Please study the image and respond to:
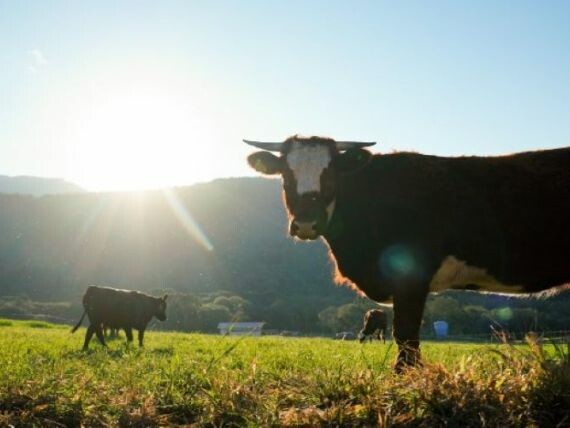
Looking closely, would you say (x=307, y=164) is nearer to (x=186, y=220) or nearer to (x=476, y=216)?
(x=476, y=216)

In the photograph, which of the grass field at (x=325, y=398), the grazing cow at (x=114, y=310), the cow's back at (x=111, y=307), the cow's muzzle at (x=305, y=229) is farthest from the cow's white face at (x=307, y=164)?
the cow's back at (x=111, y=307)

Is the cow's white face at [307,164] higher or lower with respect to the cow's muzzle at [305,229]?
higher

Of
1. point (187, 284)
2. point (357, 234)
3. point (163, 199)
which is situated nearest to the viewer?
point (357, 234)

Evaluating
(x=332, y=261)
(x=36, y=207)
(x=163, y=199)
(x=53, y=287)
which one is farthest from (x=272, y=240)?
(x=332, y=261)

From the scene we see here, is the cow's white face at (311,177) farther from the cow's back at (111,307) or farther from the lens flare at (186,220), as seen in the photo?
the lens flare at (186,220)

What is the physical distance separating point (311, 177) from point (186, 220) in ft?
413

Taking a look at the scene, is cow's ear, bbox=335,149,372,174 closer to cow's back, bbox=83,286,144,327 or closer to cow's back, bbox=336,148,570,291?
cow's back, bbox=336,148,570,291

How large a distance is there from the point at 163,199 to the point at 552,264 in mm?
132611

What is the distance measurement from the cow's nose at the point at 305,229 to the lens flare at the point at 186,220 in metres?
121

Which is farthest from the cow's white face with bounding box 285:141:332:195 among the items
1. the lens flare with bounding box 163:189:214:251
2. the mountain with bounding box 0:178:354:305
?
the lens flare with bounding box 163:189:214:251

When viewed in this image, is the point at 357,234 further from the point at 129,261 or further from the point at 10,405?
the point at 129,261

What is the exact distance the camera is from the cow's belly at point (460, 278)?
22.3 feet

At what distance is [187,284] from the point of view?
11788 cm

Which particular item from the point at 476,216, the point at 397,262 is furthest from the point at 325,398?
the point at 476,216
